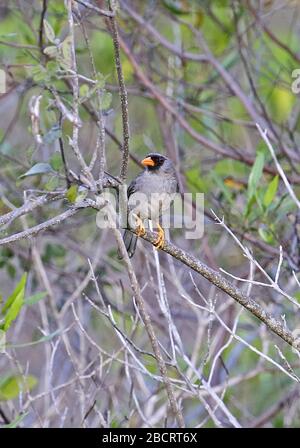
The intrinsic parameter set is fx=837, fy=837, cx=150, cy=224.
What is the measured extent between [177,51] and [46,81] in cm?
281

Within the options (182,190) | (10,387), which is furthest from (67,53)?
(182,190)

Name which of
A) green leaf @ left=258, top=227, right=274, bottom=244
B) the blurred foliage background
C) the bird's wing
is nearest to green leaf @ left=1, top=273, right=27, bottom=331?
the blurred foliage background

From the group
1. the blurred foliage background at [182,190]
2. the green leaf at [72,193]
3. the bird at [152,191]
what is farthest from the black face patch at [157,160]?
the green leaf at [72,193]

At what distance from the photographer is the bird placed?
15.3 feet

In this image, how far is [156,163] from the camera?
4.93 metres

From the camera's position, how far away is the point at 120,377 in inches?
189

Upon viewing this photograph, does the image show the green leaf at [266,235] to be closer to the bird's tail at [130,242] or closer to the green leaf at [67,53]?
the bird's tail at [130,242]

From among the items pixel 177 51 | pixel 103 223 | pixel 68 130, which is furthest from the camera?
pixel 177 51

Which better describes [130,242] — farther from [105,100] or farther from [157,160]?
[105,100]
